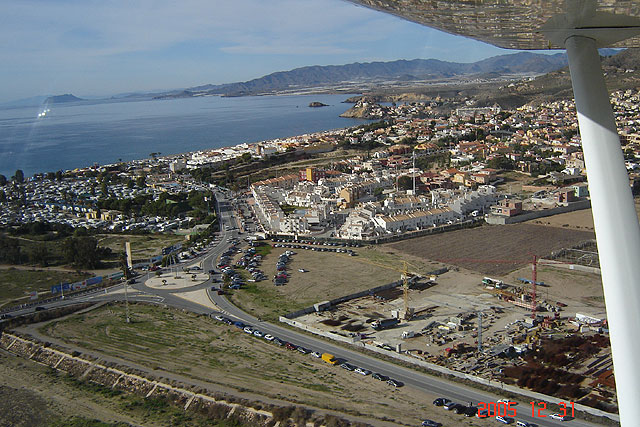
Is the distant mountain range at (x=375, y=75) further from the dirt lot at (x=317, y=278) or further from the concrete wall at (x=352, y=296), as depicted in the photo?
the concrete wall at (x=352, y=296)

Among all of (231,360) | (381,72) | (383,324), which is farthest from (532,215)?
(381,72)

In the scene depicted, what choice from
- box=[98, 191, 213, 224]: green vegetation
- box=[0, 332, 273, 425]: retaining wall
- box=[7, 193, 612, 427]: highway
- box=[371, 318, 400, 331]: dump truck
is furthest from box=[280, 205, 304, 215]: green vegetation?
box=[0, 332, 273, 425]: retaining wall

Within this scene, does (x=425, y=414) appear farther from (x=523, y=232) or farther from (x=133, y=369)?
(x=523, y=232)

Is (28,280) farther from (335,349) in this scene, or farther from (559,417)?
(559,417)

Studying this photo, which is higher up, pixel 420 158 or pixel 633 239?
pixel 633 239

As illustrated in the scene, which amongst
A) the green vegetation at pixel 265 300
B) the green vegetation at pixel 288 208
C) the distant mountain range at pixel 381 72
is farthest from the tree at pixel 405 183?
the distant mountain range at pixel 381 72

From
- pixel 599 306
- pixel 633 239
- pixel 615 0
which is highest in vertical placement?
pixel 615 0

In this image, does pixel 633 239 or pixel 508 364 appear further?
pixel 508 364

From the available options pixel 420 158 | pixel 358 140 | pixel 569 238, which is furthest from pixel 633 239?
pixel 358 140
